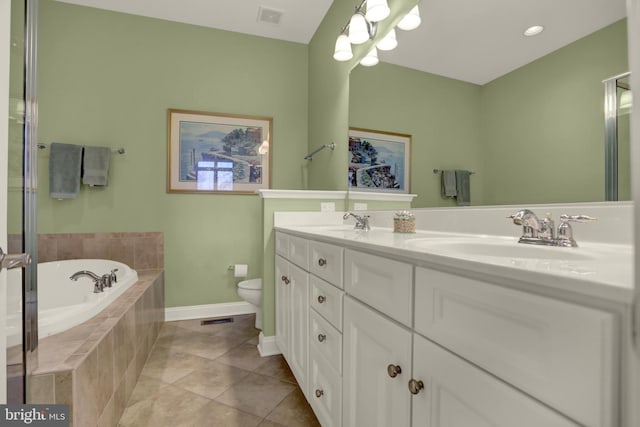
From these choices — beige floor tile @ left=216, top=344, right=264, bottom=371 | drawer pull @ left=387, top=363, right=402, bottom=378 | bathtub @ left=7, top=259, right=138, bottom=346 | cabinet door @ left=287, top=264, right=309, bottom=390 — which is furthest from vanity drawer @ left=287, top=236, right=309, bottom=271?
bathtub @ left=7, top=259, right=138, bottom=346

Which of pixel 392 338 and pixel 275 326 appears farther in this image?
pixel 275 326

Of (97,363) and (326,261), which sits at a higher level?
(326,261)

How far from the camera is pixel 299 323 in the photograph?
1.46 metres

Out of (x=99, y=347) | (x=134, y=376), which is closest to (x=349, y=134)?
(x=99, y=347)

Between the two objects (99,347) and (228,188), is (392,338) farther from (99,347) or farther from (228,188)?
(228,188)

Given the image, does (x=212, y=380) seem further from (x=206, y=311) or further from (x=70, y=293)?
(x=70, y=293)

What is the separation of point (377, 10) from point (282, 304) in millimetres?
1741

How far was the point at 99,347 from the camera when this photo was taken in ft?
3.89

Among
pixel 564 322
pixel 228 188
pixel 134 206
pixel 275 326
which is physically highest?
pixel 228 188

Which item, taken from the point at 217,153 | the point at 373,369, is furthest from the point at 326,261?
the point at 217,153

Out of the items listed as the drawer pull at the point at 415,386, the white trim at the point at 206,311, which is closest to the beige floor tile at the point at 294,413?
the drawer pull at the point at 415,386

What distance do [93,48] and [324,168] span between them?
2149 mm

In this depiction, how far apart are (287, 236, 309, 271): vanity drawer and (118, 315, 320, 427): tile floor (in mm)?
705

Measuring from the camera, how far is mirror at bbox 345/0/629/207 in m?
0.83
